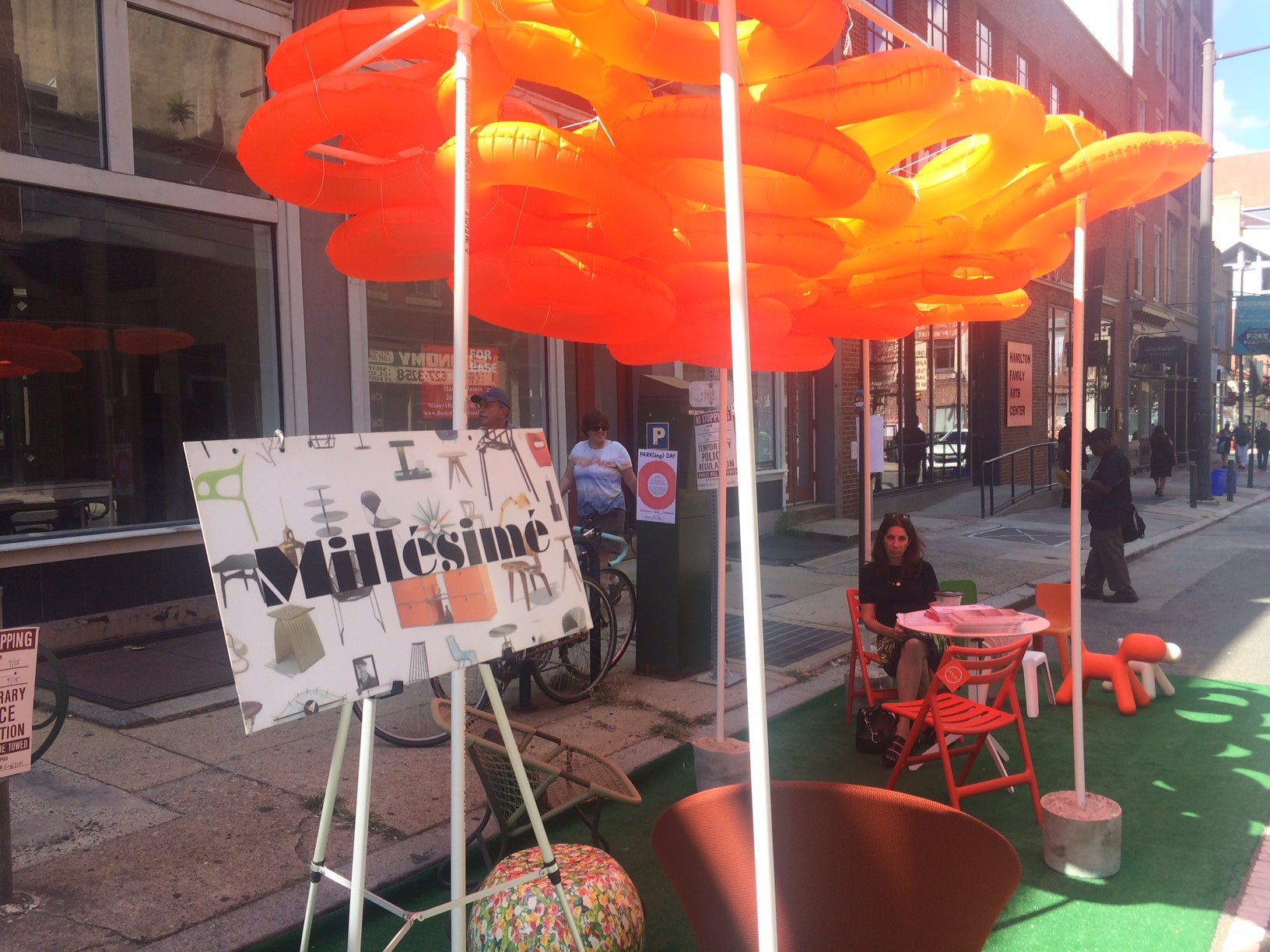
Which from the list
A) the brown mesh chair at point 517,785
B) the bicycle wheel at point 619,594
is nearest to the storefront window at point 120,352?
the bicycle wheel at point 619,594

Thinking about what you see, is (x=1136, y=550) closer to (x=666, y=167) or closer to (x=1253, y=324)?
(x=666, y=167)

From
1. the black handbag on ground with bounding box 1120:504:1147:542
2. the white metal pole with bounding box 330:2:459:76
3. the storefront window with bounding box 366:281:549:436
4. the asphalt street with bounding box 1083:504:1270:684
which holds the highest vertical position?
the white metal pole with bounding box 330:2:459:76

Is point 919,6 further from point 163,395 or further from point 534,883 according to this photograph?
point 534,883

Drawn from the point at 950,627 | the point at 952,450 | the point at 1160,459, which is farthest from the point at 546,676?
the point at 1160,459

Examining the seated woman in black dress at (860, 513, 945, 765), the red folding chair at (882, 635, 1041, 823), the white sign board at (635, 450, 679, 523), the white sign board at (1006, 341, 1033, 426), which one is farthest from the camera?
the white sign board at (1006, 341, 1033, 426)

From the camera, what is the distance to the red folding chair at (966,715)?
423 centimetres

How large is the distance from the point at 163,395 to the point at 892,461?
12862mm

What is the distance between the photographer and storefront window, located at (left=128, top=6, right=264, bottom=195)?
7.14 metres

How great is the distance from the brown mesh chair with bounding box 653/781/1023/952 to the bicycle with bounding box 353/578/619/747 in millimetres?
3425

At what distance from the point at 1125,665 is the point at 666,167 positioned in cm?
486

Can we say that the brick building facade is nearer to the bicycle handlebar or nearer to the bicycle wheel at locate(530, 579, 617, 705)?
the bicycle handlebar

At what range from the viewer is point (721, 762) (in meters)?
4.33

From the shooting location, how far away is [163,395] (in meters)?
7.34

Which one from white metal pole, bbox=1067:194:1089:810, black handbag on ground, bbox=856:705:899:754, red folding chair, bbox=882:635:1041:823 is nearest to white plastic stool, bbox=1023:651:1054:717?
black handbag on ground, bbox=856:705:899:754
